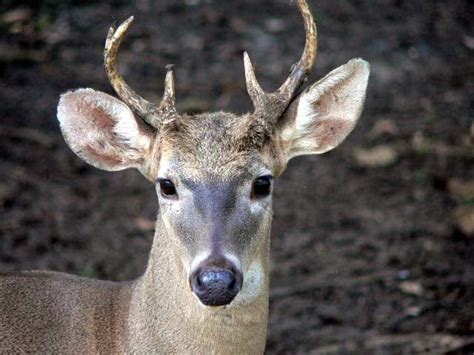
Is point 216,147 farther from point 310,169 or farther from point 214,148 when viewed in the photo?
point 310,169

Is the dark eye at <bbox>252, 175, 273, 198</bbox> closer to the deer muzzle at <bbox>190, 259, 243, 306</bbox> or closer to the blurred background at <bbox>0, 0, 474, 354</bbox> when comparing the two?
the deer muzzle at <bbox>190, 259, 243, 306</bbox>

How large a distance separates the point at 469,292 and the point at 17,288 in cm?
306

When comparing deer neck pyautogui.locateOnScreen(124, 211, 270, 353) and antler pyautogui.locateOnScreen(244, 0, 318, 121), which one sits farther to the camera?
antler pyautogui.locateOnScreen(244, 0, 318, 121)

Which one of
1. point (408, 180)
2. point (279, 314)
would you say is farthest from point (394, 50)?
point (279, 314)

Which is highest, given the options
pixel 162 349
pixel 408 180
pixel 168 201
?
pixel 168 201

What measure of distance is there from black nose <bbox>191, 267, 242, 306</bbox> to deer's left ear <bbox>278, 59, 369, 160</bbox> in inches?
39.1

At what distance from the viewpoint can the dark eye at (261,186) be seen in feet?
14.3

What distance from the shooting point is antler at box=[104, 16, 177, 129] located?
449 centimetres

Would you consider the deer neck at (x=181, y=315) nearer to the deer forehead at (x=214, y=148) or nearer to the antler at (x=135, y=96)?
the deer forehead at (x=214, y=148)

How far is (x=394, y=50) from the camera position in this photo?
9.60 m

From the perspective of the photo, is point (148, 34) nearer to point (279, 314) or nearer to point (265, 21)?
point (265, 21)

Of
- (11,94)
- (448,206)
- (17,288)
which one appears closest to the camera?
(17,288)

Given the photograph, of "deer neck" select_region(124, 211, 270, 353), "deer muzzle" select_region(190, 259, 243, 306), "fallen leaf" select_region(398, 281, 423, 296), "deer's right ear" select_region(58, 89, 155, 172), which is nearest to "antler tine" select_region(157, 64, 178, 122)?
"deer's right ear" select_region(58, 89, 155, 172)

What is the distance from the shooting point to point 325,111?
15.9ft
